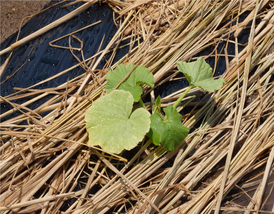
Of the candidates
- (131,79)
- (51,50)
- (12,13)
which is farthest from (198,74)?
(12,13)

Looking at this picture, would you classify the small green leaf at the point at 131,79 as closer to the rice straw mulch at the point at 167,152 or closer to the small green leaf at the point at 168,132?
the rice straw mulch at the point at 167,152

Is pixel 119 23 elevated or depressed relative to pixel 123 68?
elevated

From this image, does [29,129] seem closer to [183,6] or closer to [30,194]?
[30,194]

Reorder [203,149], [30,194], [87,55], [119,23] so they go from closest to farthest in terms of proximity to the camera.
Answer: [30,194]
[203,149]
[87,55]
[119,23]

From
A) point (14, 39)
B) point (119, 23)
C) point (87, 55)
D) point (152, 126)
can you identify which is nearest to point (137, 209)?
point (152, 126)

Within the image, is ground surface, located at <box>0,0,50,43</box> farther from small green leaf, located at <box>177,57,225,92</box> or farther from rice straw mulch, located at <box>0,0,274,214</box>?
small green leaf, located at <box>177,57,225,92</box>

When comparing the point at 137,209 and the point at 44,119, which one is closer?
the point at 137,209

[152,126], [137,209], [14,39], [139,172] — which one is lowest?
[137,209]

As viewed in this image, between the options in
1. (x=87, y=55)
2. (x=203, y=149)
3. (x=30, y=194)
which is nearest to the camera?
(x=30, y=194)
